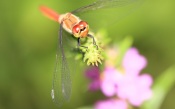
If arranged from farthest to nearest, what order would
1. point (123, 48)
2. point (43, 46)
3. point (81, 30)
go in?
point (43, 46) → point (123, 48) → point (81, 30)

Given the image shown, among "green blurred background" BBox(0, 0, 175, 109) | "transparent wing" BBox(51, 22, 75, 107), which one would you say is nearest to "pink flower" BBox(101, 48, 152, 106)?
"transparent wing" BBox(51, 22, 75, 107)

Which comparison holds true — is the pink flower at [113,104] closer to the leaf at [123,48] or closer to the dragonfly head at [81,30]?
the leaf at [123,48]

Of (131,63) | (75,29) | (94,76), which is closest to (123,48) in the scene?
(131,63)

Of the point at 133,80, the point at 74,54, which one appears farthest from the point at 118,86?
the point at 74,54

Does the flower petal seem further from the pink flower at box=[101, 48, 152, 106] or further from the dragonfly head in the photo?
the dragonfly head

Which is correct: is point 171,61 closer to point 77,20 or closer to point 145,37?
point 145,37

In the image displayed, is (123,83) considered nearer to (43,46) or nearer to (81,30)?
(81,30)
